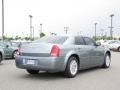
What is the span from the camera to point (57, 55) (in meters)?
9.45

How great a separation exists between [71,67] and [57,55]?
3.13ft

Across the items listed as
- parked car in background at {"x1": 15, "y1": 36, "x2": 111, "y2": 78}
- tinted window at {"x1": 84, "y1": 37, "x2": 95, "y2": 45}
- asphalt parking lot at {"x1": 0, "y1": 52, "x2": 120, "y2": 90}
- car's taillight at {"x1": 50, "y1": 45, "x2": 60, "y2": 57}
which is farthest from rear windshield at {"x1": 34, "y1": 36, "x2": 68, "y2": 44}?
tinted window at {"x1": 84, "y1": 37, "x2": 95, "y2": 45}

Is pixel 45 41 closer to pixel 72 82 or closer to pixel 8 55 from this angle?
pixel 72 82

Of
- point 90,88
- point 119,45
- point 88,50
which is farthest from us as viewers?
point 119,45

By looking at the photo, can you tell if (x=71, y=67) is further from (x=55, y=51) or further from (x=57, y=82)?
(x=57, y=82)

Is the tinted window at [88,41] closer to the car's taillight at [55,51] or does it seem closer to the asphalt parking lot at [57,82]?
the asphalt parking lot at [57,82]

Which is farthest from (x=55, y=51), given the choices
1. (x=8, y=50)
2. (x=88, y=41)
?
(x=8, y=50)

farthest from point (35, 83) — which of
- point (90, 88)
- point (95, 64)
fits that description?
point (95, 64)

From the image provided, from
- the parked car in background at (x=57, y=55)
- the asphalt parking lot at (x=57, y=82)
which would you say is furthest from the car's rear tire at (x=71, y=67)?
the asphalt parking lot at (x=57, y=82)

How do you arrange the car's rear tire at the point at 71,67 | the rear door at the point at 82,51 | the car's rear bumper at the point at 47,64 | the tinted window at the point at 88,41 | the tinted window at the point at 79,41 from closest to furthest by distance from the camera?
1. the car's rear bumper at the point at 47,64
2. the car's rear tire at the point at 71,67
3. the rear door at the point at 82,51
4. the tinted window at the point at 79,41
5. the tinted window at the point at 88,41

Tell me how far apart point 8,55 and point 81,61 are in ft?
31.3

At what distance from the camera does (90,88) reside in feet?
26.3

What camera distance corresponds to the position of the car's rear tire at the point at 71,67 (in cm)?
993

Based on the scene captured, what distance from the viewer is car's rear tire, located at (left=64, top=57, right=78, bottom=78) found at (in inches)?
391
